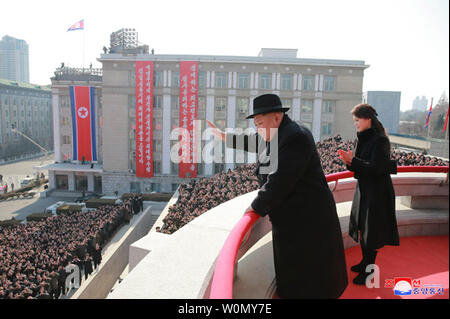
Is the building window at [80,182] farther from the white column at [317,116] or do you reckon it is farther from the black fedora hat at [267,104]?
the black fedora hat at [267,104]

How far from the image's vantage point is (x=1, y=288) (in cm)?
719

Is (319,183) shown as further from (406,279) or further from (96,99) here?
(96,99)

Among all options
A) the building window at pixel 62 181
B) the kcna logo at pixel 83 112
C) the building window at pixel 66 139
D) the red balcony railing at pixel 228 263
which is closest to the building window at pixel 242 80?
the kcna logo at pixel 83 112

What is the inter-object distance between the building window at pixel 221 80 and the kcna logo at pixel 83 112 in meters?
11.7

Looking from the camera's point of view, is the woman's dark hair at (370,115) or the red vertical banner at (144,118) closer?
the woman's dark hair at (370,115)

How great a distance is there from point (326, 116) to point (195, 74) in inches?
466

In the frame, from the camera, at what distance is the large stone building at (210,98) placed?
26.0 meters

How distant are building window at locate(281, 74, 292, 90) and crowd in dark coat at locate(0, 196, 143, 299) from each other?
58.0ft

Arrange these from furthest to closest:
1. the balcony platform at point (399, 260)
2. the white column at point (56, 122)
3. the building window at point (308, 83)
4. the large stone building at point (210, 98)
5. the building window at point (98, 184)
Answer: the building window at point (98, 184)
the white column at point (56, 122)
the building window at point (308, 83)
the large stone building at point (210, 98)
the balcony platform at point (399, 260)

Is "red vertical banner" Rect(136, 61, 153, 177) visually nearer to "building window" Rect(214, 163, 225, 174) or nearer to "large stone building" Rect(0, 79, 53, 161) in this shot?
"building window" Rect(214, 163, 225, 174)

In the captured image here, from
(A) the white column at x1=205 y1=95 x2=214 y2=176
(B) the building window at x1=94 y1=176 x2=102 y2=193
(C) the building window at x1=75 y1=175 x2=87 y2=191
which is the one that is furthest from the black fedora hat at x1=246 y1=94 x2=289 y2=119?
(C) the building window at x1=75 y1=175 x2=87 y2=191

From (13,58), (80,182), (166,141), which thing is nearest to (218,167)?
(166,141)

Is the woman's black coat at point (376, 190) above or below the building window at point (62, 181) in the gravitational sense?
above
